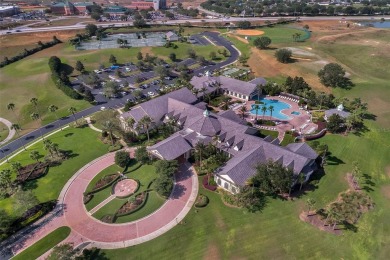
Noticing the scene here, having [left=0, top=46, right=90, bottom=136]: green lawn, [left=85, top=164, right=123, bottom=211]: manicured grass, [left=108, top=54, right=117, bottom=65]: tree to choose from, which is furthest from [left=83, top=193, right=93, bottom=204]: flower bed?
[left=108, top=54, right=117, bottom=65]: tree

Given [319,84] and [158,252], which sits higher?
[319,84]

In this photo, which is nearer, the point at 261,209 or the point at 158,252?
the point at 158,252

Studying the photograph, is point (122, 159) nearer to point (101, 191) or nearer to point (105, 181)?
point (105, 181)

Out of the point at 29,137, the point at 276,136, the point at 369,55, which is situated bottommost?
the point at 29,137

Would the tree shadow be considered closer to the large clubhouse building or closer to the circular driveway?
the large clubhouse building

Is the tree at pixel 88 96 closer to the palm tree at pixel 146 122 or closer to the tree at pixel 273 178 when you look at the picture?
the palm tree at pixel 146 122

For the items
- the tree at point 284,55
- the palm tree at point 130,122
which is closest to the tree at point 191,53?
the tree at point 284,55

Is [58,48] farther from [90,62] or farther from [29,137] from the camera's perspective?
[29,137]

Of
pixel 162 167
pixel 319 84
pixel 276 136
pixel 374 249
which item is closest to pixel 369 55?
pixel 319 84
